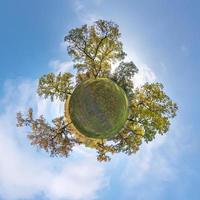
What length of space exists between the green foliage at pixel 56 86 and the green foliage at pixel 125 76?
2508mm

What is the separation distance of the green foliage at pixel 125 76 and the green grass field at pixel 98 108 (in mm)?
1944

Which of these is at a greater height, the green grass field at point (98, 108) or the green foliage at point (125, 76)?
the green foliage at point (125, 76)

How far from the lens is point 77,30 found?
20.8 m

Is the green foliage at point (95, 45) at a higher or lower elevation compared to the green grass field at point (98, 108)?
higher

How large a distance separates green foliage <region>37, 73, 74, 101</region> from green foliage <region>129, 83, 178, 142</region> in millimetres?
3677

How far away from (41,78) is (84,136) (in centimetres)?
443

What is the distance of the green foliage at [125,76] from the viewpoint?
19.4m

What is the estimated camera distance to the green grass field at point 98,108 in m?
16.4

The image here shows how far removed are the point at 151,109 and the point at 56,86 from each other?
5.47 metres

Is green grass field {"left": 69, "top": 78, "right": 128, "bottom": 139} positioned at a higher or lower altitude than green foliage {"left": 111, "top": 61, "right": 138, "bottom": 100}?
lower

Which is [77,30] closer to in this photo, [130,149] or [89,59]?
[89,59]

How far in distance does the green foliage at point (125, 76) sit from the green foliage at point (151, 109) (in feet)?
1.71

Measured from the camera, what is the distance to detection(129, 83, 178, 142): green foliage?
64.5 feet

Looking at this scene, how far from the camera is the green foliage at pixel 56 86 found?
19.8 meters
